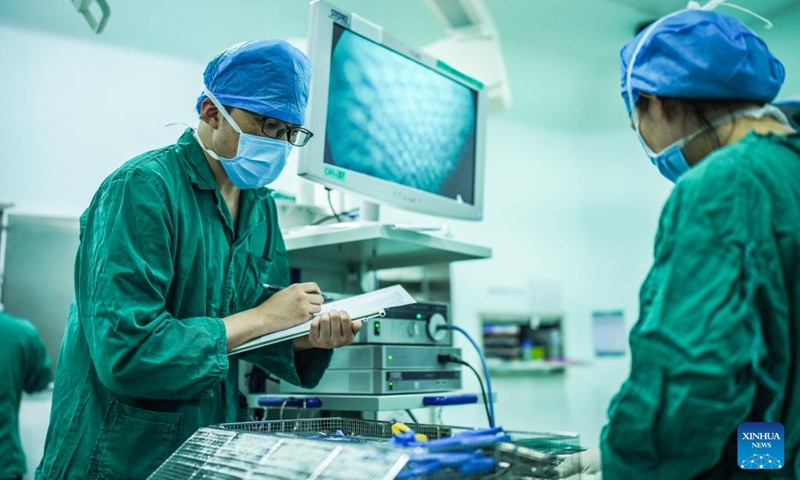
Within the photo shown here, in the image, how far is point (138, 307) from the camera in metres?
1.08

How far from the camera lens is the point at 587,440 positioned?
13.8 ft

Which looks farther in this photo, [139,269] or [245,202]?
[245,202]

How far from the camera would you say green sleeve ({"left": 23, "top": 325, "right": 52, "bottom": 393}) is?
255 cm

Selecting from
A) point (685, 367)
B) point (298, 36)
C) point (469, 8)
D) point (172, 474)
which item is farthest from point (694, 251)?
point (298, 36)

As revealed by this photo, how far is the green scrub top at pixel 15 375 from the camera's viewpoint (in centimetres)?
240

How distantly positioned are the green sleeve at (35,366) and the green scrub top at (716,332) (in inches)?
95.2

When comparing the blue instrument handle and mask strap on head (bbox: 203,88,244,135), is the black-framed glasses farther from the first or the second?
the blue instrument handle

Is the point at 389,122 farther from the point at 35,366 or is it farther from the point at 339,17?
the point at 35,366

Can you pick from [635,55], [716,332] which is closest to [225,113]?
[635,55]

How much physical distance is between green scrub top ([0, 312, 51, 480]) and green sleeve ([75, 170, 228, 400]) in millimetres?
1584

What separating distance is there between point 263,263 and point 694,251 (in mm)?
969

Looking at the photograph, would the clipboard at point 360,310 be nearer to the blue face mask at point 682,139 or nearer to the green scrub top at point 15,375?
the blue face mask at point 682,139

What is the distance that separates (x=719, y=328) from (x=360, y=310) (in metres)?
0.68

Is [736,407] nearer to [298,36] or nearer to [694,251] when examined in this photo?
[694,251]
